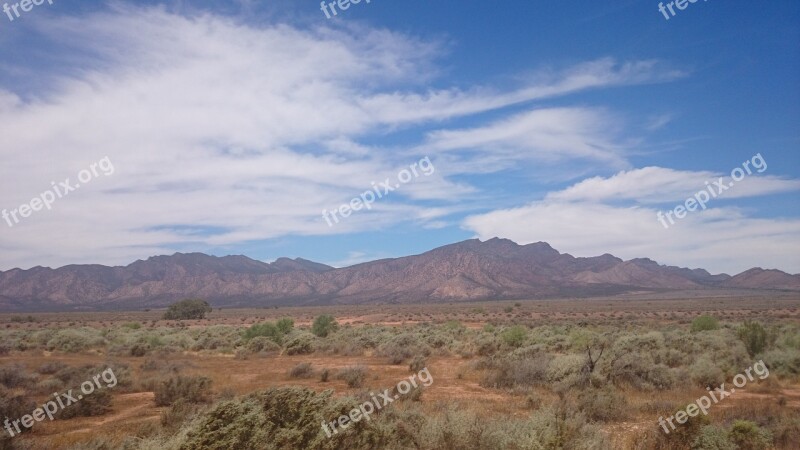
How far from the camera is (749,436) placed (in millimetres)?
8648

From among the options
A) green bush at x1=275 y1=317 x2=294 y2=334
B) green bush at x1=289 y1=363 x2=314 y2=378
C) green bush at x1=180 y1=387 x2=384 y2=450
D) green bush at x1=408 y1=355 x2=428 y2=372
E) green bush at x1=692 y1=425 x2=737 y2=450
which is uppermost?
green bush at x1=180 y1=387 x2=384 y2=450

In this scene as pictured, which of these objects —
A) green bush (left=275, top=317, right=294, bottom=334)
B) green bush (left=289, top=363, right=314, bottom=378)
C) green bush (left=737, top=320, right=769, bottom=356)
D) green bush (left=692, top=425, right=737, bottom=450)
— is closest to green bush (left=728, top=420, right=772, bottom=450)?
green bush (left=692, top=425, right=737, bottom=450)

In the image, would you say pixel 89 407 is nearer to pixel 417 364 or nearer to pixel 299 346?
pixel 417 364

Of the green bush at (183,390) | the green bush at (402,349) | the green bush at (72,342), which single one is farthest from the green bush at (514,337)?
the green bush at (72,342)

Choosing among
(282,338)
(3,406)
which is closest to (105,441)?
(3,406)

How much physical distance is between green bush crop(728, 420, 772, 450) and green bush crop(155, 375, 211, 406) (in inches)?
491

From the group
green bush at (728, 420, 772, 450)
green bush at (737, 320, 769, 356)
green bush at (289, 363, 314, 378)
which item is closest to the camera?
green bush at (728, 420, 772, 450)

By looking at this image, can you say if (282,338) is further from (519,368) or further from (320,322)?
(519,368)

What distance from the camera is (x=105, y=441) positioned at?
7844 millimetres

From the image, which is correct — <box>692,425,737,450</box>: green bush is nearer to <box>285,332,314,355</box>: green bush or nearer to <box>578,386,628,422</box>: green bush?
<box>578,386,628,422</box>: green bush

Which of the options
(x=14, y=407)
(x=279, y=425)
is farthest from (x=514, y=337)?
(x=14, y=407)

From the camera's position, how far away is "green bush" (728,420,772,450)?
856 centimetres

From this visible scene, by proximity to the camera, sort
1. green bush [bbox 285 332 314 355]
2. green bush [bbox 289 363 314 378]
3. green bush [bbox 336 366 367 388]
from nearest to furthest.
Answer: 1. green bush [bbox 336 366 367 388]
2. green bush [bbox 289 363 314 378]
3. green bush [bbox 285 332 314 355]

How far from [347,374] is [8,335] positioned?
32108 mm
